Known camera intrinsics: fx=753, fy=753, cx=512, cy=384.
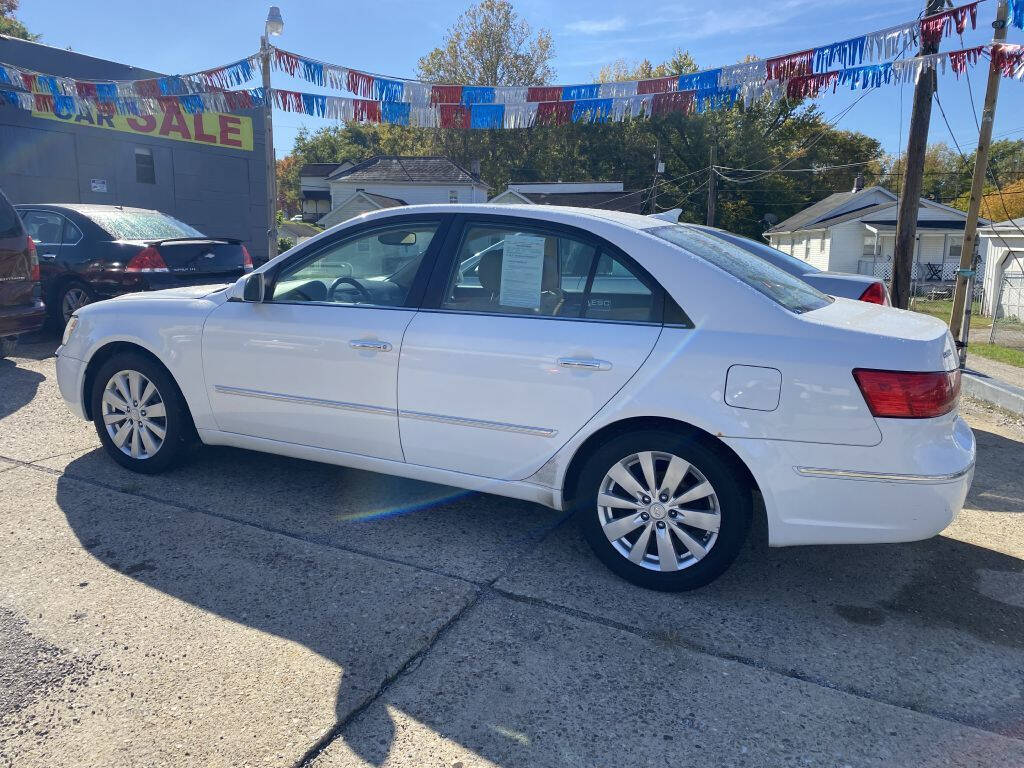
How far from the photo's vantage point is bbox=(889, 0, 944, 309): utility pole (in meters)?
9.18

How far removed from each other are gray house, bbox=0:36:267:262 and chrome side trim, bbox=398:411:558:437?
12.1 metres

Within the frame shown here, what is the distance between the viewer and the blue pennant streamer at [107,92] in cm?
1233

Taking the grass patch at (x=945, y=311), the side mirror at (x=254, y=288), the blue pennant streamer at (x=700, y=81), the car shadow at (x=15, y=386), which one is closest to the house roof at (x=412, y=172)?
the grass patch at (x=945, y=311)

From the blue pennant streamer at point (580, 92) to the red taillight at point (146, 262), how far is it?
5165 millimetres

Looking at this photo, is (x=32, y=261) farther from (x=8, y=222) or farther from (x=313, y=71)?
(x=313, y=71)

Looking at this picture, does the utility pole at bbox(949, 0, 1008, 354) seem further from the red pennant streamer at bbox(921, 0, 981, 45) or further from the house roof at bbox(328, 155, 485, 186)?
the house roof at bbox(328, 155, 485, 186)

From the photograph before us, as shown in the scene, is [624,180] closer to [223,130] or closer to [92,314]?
[223,130]

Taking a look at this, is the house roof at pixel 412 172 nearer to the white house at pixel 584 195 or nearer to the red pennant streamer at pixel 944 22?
the white house at pixel 584 195

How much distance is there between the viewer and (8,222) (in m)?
7.09

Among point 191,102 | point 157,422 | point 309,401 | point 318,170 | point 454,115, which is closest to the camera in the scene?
point 309,401

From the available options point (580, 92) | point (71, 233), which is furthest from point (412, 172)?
point (71, 233)

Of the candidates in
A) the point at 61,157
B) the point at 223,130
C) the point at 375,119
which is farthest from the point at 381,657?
the point at 223,130

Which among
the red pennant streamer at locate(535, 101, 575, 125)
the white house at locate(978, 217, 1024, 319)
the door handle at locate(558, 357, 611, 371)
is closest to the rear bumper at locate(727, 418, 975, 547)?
the door handle at locate(558, 357, 611, 371)

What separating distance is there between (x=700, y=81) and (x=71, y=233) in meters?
7.42
